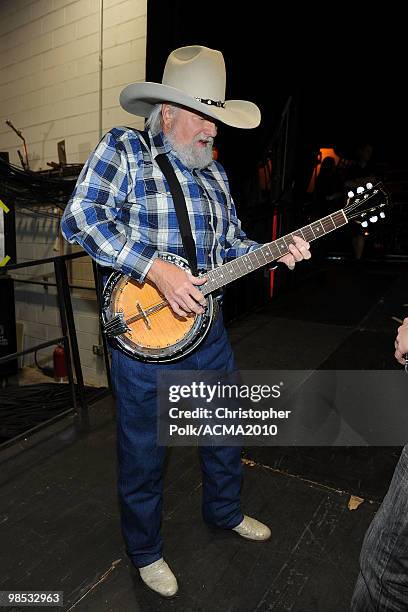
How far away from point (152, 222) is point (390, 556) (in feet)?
3.97

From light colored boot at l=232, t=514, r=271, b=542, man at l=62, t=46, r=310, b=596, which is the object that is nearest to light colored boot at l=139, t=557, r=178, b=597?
man at l=62, t=46, r=310, b=596

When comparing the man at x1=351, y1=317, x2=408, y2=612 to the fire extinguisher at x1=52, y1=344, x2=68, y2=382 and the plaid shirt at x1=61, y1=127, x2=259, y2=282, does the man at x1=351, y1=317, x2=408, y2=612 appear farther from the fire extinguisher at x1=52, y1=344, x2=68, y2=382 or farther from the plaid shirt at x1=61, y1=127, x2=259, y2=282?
the fire extinguisher at x1=52, y1=344, x2=68, y2=382

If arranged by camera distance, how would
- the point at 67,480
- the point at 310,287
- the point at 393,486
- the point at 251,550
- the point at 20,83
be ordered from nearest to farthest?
the point at 393,486
the point at 251,550
the point at 67,480
the point at 20,83
the point at 310,287

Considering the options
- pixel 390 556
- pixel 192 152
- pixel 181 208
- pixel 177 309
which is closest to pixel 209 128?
pixel 192 152

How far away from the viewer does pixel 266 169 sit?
5992 mm

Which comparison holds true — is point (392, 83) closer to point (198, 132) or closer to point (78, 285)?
point (78, 285)

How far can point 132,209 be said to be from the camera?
1.53m

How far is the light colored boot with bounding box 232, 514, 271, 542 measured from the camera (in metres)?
1.87

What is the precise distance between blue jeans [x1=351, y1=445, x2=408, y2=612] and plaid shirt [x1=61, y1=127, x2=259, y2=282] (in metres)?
0.96

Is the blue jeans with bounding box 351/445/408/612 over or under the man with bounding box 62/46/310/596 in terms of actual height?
under

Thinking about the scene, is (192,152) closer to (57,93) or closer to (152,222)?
(152,222)

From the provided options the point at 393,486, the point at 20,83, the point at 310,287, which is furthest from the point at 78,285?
the point at 393,486

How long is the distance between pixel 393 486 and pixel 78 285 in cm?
512

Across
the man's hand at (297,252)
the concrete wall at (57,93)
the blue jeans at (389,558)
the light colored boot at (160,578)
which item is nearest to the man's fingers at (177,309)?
the man's hand at (297,252)
